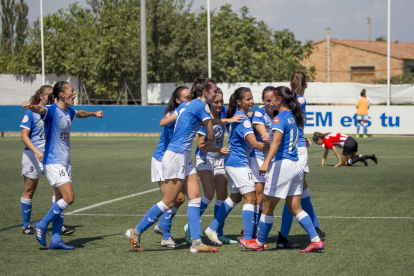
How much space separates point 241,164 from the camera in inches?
236

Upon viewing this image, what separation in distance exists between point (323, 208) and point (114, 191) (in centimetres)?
404

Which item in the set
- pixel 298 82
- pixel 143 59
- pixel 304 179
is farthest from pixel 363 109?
pixel 304 179

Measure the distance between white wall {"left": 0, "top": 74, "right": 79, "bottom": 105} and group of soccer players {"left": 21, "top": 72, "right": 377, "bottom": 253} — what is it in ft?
80.7

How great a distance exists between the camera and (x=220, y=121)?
19.2 feet

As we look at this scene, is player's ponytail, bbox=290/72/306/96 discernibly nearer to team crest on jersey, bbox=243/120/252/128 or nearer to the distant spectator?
team crest on jersey, bbox=243/120/252/128

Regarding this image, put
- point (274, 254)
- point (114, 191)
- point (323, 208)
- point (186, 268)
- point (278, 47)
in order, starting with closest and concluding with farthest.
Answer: point (186, 268)
point (274, 254)
point (323, 208)
point (114, 191)
point (278, 47)

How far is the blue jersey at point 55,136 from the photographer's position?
6.03 m

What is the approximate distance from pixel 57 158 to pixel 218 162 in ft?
6.17

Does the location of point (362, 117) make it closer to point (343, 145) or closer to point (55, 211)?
point (343, 145)

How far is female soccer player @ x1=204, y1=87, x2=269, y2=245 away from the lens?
5.86 metres

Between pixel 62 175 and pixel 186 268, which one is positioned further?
pixel 62 175

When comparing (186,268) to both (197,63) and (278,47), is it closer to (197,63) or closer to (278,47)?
(197,63)

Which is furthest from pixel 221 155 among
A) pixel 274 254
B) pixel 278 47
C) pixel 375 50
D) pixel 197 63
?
pixel 375 50

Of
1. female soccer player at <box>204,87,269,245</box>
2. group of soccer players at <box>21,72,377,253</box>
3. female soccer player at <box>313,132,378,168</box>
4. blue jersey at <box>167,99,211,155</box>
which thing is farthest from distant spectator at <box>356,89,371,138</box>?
blue jersey at <box>167,99,211,155</box>
